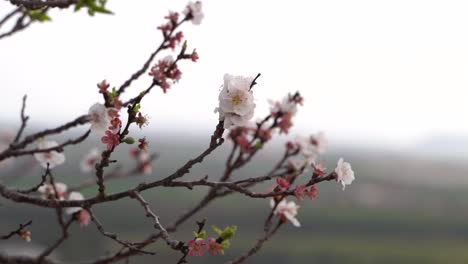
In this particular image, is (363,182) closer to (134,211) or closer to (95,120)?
(134,211)

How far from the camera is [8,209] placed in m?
35.5

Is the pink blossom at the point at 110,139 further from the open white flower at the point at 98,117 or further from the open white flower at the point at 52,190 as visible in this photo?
the open white flower at the point at 52,190

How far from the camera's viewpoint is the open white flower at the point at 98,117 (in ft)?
8.30

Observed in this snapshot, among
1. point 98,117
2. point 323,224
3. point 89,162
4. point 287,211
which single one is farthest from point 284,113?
point 323,224

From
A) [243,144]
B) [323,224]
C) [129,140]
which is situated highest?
[323,224]

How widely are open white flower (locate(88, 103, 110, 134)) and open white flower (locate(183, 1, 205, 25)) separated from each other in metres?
1.01

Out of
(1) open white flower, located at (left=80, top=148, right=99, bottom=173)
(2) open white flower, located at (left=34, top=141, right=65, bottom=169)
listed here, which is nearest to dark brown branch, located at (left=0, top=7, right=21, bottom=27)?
(2) open white flower, located at (left=34, top=141, right=65, bottom=169)

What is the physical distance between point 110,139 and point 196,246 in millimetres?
646

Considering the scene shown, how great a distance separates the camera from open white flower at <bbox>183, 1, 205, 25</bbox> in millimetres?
3293

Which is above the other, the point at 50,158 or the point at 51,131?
the point at 50,158

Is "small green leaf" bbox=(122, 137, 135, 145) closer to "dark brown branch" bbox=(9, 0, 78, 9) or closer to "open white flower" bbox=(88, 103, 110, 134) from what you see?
"open white flower" bbox=(88, 103, 110, 134)

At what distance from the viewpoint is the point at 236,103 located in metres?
2.60

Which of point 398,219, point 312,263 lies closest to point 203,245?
point 312,263

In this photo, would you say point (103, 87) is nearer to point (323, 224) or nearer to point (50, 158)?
point (50, 158)
